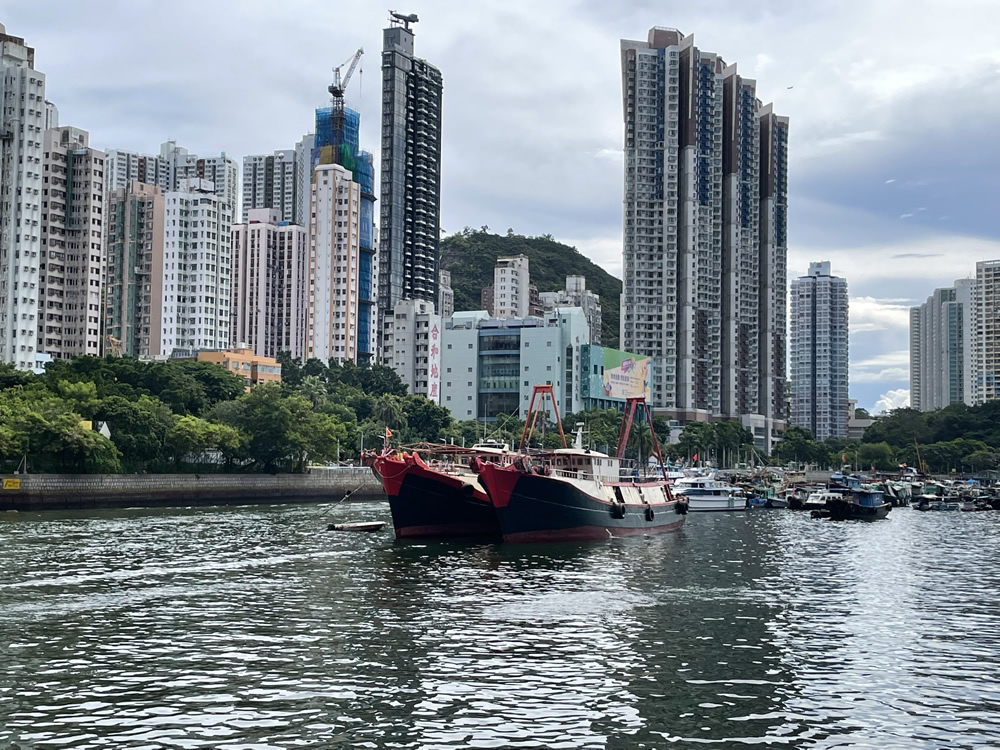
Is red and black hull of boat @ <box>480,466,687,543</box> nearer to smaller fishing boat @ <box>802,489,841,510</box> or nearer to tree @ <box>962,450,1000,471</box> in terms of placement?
smaller fishing boat @ <box>802,489,841,510</box>

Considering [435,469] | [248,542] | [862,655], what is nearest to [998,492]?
[435,469]

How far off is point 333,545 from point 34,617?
26.2 metres

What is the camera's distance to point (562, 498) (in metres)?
61.7

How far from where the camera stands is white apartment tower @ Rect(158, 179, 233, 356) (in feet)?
636

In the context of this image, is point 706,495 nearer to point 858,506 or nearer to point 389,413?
point 858,506

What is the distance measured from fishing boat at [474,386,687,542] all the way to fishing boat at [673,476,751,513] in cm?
3980

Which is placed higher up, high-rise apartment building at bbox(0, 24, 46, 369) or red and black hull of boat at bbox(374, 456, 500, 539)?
high-rise apartment building at bbox(0, 24, 46, 369)

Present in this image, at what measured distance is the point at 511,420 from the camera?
18462 cm

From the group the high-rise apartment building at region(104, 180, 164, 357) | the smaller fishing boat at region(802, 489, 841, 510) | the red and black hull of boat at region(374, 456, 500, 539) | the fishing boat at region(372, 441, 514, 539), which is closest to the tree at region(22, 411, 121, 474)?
the fishing boat at region(372, 441, 514, 539)

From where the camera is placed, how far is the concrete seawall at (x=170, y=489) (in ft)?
263

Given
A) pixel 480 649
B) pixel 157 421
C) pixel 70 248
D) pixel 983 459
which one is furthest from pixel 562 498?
pixel 983 459

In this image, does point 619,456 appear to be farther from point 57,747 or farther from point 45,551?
point 57,747

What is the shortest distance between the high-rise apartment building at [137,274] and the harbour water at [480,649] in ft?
465

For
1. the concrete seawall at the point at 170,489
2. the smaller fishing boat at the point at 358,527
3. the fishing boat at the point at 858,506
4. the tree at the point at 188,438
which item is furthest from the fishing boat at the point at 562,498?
the tree at the point at 188,438
